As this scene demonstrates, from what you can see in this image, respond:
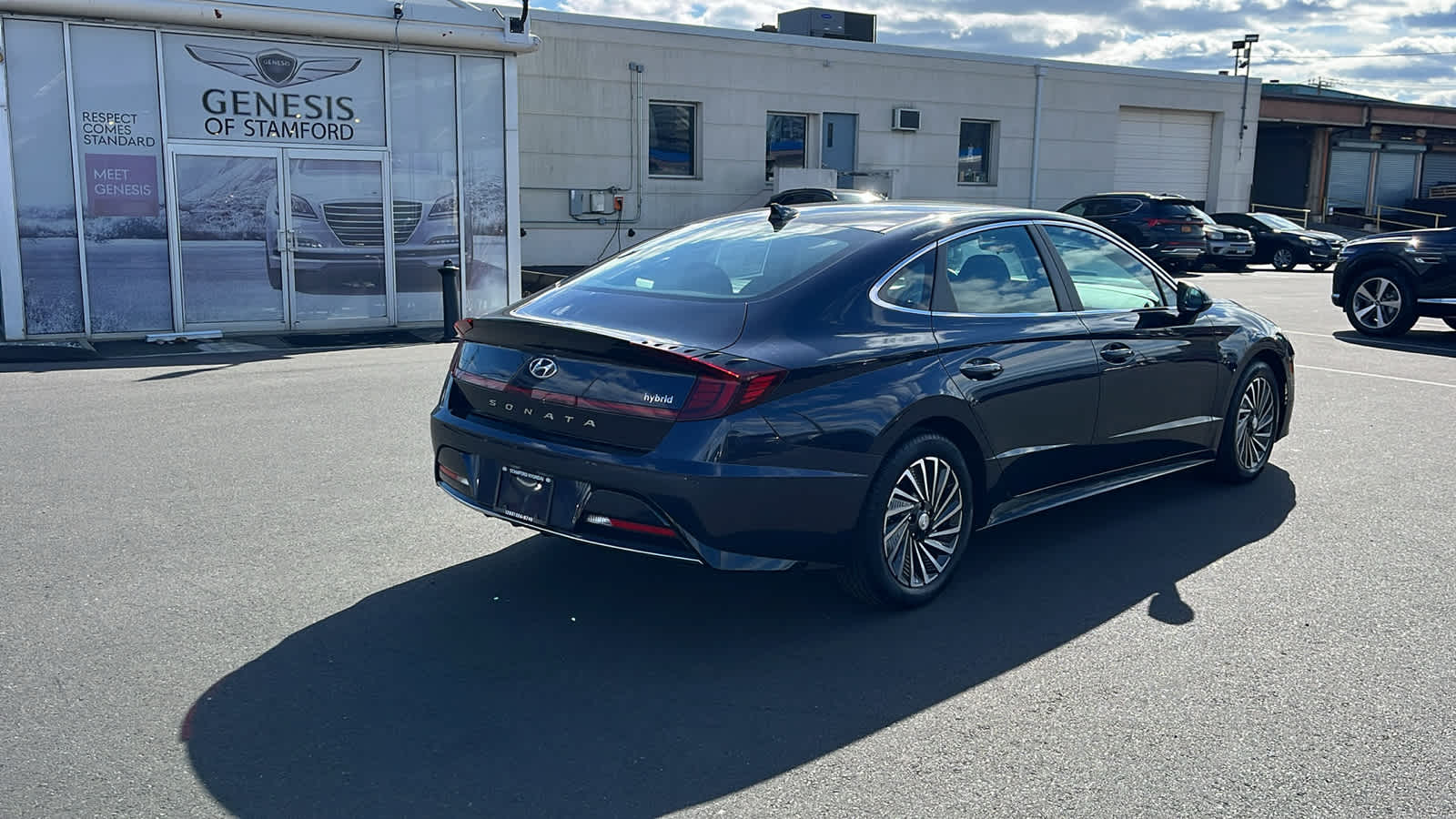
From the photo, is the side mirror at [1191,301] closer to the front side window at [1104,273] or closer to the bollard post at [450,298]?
the front side window at [1104,273]

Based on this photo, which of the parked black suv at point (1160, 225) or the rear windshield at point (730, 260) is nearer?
the rear windshield at point (730, 260)

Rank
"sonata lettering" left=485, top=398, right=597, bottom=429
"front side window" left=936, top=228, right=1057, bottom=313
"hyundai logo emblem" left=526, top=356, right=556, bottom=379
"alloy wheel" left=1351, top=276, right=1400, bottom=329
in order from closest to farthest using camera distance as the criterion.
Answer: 1. "sonata lettering" left=485, top=398, right=597, bottom=429
2. "hyundai logo emblem" left=526, top=356, right=556, bottom=379
3. "front side window" left=936, top=228, right=1057, bottom=313
4. "alloy wheel" left=1351, top=276, right=1400, bottom=329

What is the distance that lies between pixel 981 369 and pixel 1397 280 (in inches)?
448

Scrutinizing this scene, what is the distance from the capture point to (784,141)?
27.7 meters

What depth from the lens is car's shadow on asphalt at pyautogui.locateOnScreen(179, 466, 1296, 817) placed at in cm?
342

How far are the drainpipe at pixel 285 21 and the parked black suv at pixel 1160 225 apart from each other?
598 inches

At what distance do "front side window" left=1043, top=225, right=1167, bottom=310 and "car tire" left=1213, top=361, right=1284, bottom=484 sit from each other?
86cm

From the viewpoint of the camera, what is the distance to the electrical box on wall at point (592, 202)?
24.7 m

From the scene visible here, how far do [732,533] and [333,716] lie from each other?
4.62ft

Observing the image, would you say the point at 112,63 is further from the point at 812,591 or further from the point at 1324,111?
the point at 1324,111

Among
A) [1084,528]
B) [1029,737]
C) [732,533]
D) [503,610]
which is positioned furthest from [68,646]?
[1084,528]

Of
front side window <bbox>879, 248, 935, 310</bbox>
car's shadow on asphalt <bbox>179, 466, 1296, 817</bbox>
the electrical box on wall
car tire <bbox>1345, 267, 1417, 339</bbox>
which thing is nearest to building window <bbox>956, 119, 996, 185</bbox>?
the electrical box on wall

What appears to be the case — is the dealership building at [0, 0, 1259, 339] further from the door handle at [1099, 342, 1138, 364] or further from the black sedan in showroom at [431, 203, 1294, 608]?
the door handle at [1099, 342, 1138, 364]

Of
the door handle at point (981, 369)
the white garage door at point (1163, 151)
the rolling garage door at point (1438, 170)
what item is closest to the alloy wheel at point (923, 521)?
the door handle at point (981, 369)
